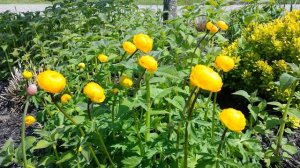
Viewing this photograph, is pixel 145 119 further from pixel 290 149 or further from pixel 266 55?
pixel 266 55

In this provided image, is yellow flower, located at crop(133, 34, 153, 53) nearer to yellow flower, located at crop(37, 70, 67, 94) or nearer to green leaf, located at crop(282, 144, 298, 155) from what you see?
yellow flower, located at crop(37, 70, 67, 94)

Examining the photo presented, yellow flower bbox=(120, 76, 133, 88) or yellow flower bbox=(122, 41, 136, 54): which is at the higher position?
yellow flower bbox=(122, 41, 136, 54)

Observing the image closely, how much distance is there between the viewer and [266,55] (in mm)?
3506

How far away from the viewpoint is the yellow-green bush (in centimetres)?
326

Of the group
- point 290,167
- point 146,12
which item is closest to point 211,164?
point 290,167

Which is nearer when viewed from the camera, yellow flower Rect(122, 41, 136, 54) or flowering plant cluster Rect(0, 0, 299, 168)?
flowering plant cluster Rect(0, 0, 299, 168)

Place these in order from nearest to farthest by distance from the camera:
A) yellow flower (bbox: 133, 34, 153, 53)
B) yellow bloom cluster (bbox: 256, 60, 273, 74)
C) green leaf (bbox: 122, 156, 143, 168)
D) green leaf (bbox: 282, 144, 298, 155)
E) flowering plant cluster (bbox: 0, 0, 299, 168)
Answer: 1. flowering plant cluster (bbox: 0, 0, 299, 168)
2. yellow flower (bbox: 133, 34, 153, 53)
3. green leaf (bbox: 122, 156, 143, 168)
4. green leaf (bbox: 282, 144, 298, 155)
5. yellow bloom cluster (bbox: 256, 60, 273, 74)

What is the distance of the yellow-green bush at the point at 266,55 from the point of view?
3264 mm

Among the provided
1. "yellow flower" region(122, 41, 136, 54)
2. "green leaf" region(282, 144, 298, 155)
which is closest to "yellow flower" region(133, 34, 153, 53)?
"yellow flower" region(122, 41, 136, 54)

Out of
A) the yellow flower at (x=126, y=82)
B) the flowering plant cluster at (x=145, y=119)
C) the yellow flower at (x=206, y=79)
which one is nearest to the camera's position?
the yellow flower at (x=206, y=79)

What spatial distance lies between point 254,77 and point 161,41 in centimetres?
97

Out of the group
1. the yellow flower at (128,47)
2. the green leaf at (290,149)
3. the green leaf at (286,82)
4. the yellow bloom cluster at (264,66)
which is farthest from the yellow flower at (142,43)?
the yellow bloom cluster at (264,66)

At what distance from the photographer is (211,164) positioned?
167cm

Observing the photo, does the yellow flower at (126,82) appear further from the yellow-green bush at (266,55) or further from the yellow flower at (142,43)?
the yellow-green bush at (266,55)
